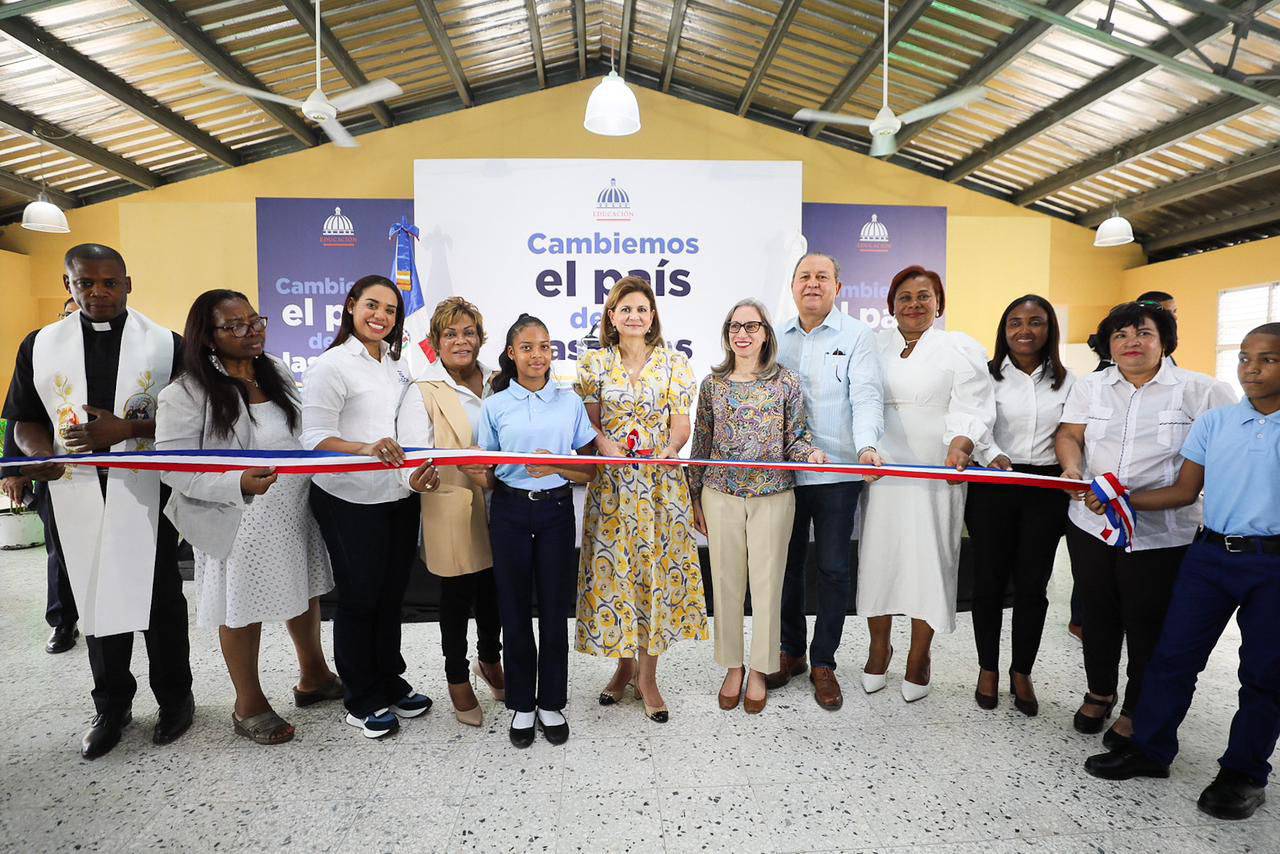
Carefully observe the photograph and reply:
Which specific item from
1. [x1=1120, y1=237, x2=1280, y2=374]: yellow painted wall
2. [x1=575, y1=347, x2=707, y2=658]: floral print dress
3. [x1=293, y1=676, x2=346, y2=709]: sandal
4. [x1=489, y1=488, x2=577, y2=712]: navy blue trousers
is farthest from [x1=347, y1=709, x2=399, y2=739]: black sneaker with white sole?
[x1=1120, y1=237, x2=1280, y2=374]: yellow painted wall

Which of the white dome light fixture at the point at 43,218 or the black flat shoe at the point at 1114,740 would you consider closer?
the black flat shoe at the point at 1114,740

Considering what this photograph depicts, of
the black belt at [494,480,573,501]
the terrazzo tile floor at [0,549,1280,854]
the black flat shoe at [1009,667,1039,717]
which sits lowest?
the terrazzo tile floor at [0,549,1280,854]

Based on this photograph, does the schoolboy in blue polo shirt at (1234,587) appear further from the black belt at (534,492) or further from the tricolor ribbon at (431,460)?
the black belt at (534,492)

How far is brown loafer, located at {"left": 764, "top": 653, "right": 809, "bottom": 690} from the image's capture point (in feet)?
8.75

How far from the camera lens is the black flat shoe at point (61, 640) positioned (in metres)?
3.10

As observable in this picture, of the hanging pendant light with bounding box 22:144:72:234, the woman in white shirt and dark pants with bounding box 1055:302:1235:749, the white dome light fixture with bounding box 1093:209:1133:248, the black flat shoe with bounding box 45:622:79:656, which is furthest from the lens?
the white dome light fixture with bounding box 1093:209:1133:248

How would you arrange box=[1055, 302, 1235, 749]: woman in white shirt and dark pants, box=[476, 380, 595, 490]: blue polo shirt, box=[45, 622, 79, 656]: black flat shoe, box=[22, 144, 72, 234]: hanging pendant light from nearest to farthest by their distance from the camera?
1. box=[1055, 302, 1235, 749]: woman in white shirt and dark pants
2. box=[476, 380, 595, 490]: blue polo shirt
3. box=[45, 622, 79, 656]: black flat shoe
4. box=[22, 144, 72, 234]: hanging pendant light

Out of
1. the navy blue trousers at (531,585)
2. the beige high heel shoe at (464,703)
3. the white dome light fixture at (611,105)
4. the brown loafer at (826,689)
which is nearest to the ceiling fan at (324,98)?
the white dome light fixture at (611,105)

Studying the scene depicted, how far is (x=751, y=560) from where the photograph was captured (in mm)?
2424

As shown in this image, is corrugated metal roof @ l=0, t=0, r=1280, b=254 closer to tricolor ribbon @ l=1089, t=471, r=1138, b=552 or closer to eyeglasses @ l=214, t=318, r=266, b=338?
tricolor ribbon @ l=1089, t=471, r=1138, b=552

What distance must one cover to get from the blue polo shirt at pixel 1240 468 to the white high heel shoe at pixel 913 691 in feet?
3.67

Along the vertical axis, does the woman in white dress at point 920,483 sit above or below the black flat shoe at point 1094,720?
above

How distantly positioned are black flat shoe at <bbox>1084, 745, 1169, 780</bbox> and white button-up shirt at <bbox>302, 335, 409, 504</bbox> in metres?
2.36

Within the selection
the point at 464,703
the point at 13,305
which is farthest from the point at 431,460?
the point at 13,305
